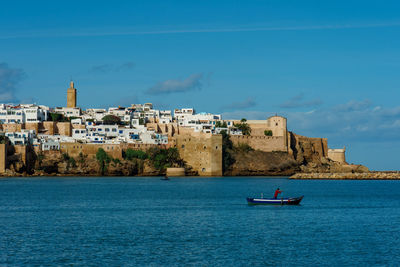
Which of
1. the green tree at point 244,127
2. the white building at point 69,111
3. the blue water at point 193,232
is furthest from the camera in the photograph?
the white building at point 69,111

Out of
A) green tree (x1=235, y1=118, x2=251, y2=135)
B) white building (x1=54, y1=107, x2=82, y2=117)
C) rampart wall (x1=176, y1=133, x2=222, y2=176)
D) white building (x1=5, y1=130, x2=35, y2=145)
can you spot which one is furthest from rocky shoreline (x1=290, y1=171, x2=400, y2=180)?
white building (x1=54, y1=107, x2=82, y2=117)

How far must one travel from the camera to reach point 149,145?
212 feet

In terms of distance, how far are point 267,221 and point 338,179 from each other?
1899 inches

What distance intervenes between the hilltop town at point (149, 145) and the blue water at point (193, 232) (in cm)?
2377

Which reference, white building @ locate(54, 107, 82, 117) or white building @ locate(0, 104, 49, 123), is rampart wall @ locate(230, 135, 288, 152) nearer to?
white building @ locate(54, 107, 82, 117)

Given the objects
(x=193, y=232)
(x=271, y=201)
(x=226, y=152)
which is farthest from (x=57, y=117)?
(x=193, y=232)

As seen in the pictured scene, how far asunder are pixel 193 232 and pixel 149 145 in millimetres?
41803

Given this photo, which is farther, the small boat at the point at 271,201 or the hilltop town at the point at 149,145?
the hilltop town at the point at 149,145

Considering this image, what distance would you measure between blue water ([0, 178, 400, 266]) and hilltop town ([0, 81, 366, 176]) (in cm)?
2377

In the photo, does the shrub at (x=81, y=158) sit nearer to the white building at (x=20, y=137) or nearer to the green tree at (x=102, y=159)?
the green tree at (x=102, y=159)

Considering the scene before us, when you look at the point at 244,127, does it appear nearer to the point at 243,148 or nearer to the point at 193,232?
the point at 243,148

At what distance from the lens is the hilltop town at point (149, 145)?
60906mm

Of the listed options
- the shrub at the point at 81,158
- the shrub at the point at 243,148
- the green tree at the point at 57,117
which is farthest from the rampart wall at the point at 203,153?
the green tree at the point at 57,117

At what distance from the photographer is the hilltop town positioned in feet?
200
